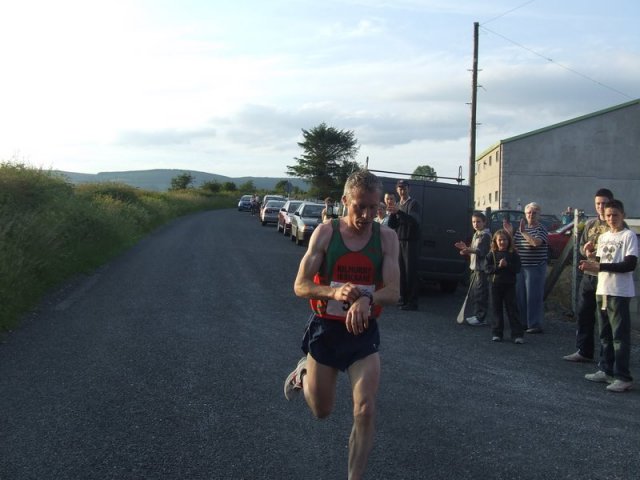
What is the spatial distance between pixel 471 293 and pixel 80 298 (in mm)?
6747

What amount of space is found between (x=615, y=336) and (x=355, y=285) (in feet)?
14.7

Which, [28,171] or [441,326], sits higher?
[28,171]

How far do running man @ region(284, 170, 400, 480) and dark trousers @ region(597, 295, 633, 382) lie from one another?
162 inches

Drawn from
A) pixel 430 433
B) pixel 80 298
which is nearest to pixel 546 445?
pixel 430 433

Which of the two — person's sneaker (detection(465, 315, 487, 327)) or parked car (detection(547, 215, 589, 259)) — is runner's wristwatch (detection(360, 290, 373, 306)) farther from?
parked car (detection(547, 215, 589, 259))

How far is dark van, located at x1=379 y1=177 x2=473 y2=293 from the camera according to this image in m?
14.1

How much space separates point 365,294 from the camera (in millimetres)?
4039

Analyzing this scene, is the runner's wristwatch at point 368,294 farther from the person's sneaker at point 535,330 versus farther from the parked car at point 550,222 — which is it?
the parked car at point 550,222

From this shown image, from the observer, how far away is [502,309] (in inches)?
400

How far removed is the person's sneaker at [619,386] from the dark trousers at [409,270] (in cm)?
505

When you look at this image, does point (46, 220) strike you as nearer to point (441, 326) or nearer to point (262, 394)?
point (441, 326)

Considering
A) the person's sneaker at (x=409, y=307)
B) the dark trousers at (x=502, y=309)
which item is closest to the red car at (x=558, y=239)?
the person's sneaker at (x=409, y=307)

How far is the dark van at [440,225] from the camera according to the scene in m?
14.1

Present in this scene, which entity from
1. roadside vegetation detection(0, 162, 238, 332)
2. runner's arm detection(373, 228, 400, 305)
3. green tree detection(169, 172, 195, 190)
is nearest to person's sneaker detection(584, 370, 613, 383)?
runner's arm detection(373, 228, 400, 305)
